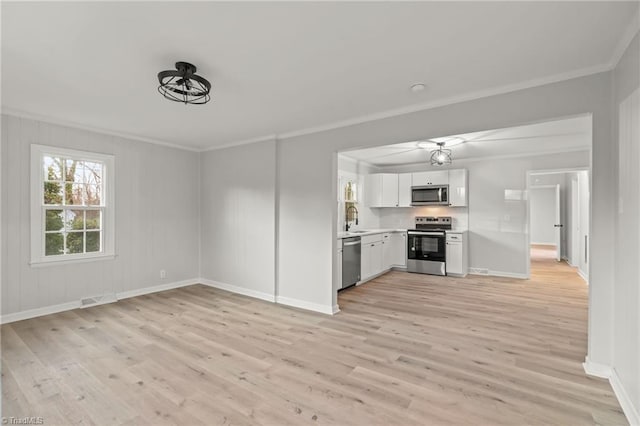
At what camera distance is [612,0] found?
1786 mm

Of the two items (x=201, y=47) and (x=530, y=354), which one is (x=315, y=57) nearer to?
(x=201, y=47)

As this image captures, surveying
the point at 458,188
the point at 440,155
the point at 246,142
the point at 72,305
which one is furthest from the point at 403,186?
the point at 72,305

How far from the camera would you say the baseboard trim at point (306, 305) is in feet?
13.8

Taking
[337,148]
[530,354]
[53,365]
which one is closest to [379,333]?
[530,354]

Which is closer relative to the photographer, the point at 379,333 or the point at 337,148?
the point at 379,333

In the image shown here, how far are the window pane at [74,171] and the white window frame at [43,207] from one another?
Result: 0.08m

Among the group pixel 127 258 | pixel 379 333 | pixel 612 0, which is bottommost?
pixel 379 333

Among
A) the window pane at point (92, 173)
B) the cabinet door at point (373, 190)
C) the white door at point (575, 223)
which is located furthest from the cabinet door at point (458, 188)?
the window pane at point (92, 173)

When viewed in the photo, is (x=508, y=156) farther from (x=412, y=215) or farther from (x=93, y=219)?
(x=93, y=219)

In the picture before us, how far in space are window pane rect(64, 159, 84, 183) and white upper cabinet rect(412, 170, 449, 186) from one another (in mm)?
6233

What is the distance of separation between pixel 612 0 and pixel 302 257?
3.83 meters

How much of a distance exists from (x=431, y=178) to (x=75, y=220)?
658cm

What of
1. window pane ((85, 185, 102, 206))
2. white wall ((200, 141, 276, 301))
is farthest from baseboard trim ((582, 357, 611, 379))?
window pane ((85, 185, 102, 206))

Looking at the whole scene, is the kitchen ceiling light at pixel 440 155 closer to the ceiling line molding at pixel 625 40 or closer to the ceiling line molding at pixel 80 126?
the ceiling line molding at pixel 625 40
